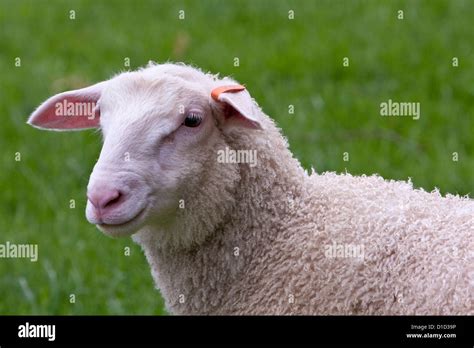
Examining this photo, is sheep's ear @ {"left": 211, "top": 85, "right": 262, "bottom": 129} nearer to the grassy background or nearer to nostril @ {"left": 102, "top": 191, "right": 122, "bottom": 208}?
nostril @ {"left": 102, "top": 191, "right": 122, "bottom": 208}

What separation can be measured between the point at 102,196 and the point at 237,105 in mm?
496

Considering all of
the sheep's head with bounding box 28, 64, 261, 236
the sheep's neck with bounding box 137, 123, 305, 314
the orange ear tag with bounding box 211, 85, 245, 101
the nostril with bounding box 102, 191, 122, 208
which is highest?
the orange ear tag with bounding box 211, 85, 245, 101

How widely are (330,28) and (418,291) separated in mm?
5835

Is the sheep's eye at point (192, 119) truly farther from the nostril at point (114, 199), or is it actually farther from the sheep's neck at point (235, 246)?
the nostril at point (114, 199)

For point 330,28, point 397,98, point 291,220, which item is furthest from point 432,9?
point 291,220

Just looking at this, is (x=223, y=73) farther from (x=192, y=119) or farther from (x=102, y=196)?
(x=102, y=196)

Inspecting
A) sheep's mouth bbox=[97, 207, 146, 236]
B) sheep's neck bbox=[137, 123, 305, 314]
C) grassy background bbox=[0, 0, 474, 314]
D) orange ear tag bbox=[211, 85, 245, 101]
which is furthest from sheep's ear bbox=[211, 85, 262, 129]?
grassy background bbox=[0, 0, 474, 314]

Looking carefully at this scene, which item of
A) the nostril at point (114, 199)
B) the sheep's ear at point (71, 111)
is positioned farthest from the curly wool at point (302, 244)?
the sheep's ear at point (71, 111)

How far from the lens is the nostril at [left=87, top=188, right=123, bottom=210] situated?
2.87 metres

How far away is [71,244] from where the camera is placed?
559cm

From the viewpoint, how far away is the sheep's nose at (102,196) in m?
2.87

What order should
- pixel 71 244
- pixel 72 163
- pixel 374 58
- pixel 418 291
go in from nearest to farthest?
1. pixel 418 291
2. pixel 71 244
3. pixel 72 163
4. pixel 374 58

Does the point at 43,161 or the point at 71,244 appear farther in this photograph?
the point at 43,161
